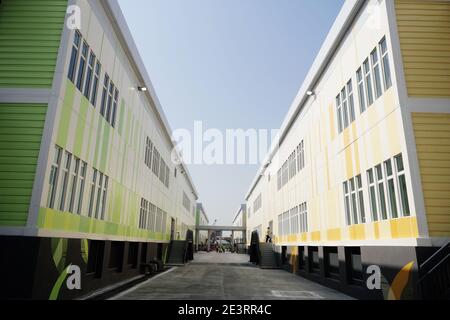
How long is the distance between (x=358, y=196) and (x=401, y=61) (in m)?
5.27

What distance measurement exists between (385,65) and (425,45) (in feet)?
4.33

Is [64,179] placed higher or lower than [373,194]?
higher

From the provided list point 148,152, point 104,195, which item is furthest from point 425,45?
point 148,152

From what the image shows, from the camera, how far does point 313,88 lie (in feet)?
63.2

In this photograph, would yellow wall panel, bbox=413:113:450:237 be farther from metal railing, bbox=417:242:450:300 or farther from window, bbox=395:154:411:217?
metal railing, bbox=417:242:450:300

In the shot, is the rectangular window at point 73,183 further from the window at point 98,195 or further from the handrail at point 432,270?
the handrail at point 432,270

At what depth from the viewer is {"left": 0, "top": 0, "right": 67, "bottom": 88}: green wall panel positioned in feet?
32.1

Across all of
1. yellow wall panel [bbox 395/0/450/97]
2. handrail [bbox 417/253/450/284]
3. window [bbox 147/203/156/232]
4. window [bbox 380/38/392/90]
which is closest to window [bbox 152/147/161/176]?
window [bbox 147/203/156/232]

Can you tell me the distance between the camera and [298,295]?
12930mm

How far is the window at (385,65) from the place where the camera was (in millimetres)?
10609

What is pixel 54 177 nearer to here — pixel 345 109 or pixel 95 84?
pixel 95 84

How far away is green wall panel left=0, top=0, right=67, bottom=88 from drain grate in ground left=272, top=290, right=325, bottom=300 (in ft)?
36.8

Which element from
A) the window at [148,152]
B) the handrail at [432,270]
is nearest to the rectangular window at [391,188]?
the handrail at [432,270]
